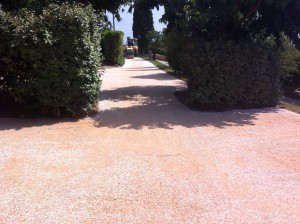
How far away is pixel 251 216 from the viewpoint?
3.63m

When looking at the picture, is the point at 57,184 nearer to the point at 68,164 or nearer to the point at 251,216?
the point at 68,164

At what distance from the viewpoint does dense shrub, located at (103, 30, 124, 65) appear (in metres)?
25.6

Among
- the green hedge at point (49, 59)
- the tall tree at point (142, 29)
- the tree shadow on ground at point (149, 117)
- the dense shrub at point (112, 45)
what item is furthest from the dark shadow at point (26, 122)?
the tall tree at point (142, 29)

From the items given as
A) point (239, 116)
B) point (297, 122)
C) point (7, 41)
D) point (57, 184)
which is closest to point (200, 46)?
point (239, 116)

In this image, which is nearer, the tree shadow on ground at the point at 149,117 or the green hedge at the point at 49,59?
the green hedge at the point at 49,59

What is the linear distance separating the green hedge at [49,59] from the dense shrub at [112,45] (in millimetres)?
18054

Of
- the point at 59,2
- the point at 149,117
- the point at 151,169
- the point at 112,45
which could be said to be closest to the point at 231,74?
the point at 149,117

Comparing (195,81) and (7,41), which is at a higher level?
(7,41)

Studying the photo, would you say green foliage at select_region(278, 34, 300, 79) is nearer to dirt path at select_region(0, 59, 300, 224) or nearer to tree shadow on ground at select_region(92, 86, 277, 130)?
tree shadow on ground at select_region(92, 86, 277, 130)

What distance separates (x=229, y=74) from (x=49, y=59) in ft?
14.2

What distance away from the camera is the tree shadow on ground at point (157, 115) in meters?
7.56

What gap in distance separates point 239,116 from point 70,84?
3.92 meters

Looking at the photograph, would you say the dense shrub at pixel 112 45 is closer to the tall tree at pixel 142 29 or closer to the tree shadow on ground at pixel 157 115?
the tree shadow on ground at pixel 157 115

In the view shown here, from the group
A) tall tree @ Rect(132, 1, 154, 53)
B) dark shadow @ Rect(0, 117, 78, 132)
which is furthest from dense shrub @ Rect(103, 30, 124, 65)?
tall tree @ Rect(132, 1, 154, 53)
